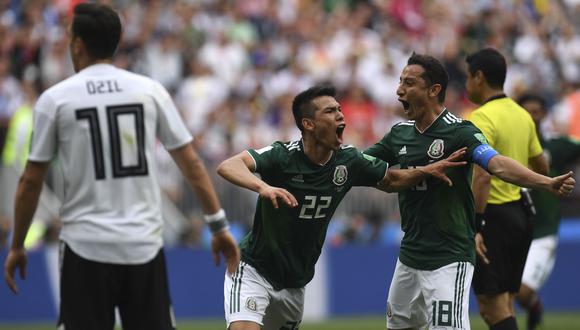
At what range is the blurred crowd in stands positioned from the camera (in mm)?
17875

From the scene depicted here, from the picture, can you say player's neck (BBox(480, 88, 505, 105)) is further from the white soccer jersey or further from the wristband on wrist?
the white soccer jersey

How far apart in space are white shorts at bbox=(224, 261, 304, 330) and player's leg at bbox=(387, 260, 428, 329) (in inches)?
28.4

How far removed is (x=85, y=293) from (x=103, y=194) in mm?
611

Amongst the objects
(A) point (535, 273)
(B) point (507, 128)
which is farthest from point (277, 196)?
(A) point (535, 273)

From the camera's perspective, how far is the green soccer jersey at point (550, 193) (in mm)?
12430

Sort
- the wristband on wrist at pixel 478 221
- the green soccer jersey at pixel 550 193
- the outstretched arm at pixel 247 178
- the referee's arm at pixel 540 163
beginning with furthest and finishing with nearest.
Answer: the green soccer jersey at pixel 550 193 → the referee's arm at pixel 540 163 → the wristband on wrist at pixel 478 221 → the outstretched arm at pixel 247 178

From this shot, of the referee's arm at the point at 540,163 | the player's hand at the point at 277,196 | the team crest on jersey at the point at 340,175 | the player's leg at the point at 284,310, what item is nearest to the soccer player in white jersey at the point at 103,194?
the player's hand at the point at 277,196

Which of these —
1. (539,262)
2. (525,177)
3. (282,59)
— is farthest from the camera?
(282,59)

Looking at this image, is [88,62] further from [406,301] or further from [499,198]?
[499,198]

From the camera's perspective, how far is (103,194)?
707 centimetres

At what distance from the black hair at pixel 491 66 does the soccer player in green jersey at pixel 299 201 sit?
147 centimetres

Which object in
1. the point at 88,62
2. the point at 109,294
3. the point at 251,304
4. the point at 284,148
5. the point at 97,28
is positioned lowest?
the point at 251,304

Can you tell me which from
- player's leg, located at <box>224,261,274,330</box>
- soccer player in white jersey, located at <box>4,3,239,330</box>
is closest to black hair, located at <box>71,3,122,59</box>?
soccer player in white jersey, located at <box>4,3,239,330</box>

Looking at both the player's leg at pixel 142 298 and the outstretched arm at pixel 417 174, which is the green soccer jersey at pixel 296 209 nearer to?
the outstretched arm at pixel 417 174
